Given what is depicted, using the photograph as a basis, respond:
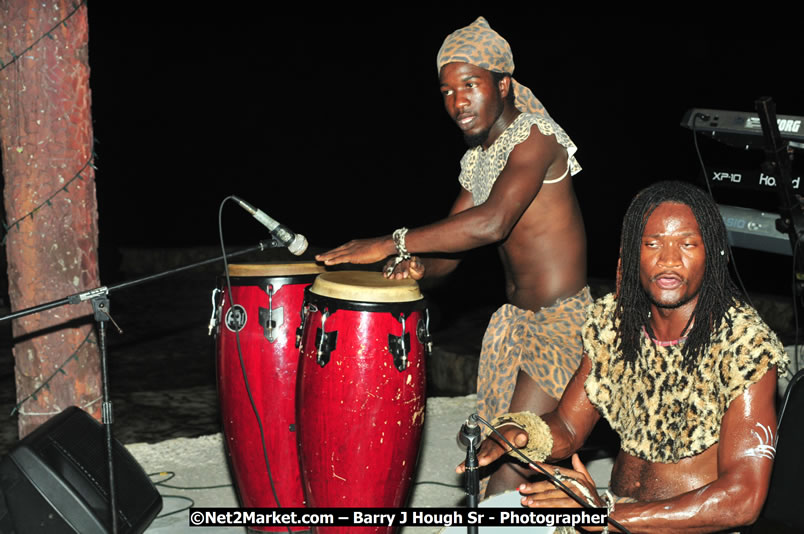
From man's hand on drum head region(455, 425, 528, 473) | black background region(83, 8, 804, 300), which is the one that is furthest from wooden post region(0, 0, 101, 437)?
black background region(83, 8, 804, 300)

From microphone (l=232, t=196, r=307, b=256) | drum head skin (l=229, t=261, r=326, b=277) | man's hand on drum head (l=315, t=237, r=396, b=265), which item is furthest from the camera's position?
drum head skin (l=229, t=261, r=326, b=277)

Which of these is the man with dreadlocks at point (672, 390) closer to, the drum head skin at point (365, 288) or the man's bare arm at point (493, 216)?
the man's bare arm at point (493, 216)

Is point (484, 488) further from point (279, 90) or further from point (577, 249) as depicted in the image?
point (279, 90)

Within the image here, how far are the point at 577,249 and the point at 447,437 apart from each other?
6.36 ft

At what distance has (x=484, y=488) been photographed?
A: 11.6 feet

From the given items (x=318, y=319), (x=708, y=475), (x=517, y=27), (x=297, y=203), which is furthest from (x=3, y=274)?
(x=708, y=475)

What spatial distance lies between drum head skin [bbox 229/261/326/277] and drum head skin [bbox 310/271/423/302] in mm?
A: 256

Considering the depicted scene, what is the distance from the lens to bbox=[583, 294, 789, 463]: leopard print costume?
2217 mm

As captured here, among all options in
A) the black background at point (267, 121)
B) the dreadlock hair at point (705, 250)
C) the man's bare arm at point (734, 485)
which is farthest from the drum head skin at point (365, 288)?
the black background at point (267, 121)

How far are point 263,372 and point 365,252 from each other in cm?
73

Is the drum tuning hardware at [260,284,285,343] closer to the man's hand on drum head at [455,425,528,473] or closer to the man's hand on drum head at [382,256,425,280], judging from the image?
the man's hand on drum head at [382,256,425,280]

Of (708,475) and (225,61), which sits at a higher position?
(225,61)

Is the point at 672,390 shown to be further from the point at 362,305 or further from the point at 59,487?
the point at 59,487

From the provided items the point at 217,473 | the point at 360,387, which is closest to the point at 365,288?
the point at 360,387
